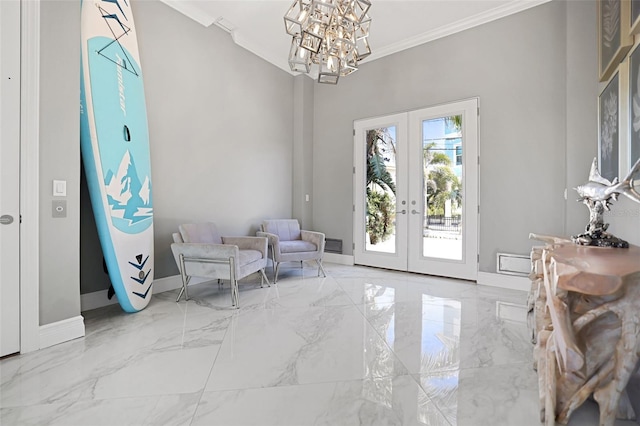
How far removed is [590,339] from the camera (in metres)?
1.28

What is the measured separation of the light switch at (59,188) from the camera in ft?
6.86

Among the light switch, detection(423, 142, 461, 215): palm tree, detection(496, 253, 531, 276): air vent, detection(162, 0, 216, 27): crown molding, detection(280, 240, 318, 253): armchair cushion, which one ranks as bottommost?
detection(496, 253, 531, 276): air vent

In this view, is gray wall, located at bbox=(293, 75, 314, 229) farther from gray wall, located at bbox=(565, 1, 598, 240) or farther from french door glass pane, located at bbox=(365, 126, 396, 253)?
gray wall, located at bbox=(565, 1, 598, 240)

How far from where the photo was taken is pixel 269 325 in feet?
7.98

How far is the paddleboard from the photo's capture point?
2406 millimetres

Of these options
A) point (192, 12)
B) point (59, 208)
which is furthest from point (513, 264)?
point (192, 12)

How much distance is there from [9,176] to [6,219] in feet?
0.91

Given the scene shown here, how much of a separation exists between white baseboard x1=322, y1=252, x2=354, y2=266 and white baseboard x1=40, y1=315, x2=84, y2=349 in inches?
137

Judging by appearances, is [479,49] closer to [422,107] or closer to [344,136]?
[422,107]

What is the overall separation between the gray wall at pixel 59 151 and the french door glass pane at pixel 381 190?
3627 millimetres

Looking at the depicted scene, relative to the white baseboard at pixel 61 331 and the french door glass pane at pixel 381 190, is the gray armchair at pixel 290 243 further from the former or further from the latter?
the white baseboard at pixel 61 331

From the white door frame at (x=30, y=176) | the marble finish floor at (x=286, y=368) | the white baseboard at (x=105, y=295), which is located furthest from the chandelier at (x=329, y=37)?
the white baseboard at (x=105, y=295)

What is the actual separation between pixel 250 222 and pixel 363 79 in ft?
9.46

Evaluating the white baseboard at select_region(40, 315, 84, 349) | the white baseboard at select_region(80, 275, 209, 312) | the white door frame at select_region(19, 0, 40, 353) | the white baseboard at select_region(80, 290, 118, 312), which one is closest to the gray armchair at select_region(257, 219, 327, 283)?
the white baseboard at select_region(80, 275, 209, 312)
